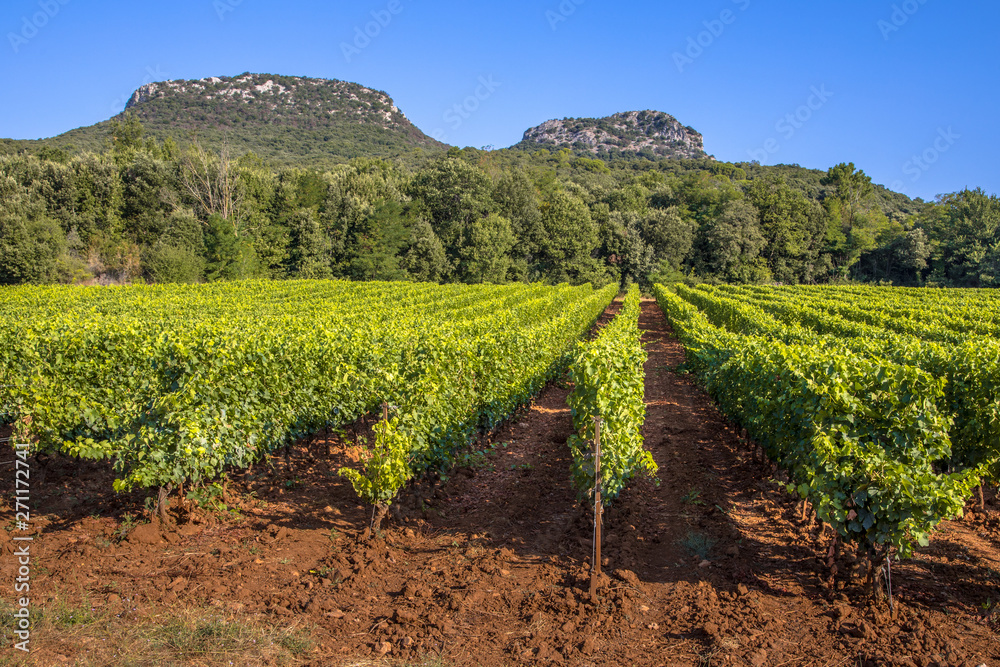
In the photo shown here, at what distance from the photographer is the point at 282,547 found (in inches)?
240

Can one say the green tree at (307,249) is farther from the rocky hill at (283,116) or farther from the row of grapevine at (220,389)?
the rocky hill at (283,116)

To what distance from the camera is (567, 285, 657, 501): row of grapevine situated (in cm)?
652

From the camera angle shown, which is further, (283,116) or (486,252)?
(283,116)

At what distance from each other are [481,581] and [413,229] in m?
56.9

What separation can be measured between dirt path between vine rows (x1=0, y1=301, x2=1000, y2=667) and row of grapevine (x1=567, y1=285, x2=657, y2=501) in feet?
2.15

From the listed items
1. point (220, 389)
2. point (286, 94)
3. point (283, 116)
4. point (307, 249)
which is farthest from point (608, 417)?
point (286, 94)

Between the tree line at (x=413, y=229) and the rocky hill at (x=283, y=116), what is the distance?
51.2 meters

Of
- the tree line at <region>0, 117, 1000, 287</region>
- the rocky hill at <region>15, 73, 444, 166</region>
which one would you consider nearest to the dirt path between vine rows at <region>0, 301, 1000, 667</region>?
the tree line at <region>0, 117, 1000, 287</region>

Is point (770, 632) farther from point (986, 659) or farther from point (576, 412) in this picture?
point (576, 412)

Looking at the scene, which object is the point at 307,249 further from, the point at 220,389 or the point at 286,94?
the point at 286,94

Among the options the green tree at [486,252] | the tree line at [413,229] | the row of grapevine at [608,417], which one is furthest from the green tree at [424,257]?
the row of grapevine at [608,417]

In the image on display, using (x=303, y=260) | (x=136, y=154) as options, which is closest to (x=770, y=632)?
(x=303, y=260)

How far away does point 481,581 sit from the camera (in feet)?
18.0

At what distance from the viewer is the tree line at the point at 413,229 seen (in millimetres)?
48625
